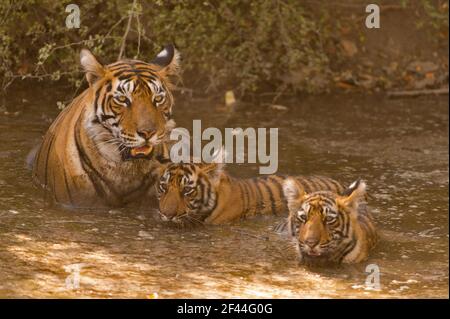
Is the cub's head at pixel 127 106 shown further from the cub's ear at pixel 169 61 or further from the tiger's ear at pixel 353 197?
the tiger's ear at pixel 353 197

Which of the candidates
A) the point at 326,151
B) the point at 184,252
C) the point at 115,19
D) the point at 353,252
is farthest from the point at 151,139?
the point at 115,19

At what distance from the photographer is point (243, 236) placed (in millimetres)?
6008

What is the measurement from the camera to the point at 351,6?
1089cm

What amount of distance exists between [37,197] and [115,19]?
289 centimetres

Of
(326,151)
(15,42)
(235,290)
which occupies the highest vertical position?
(15,42)

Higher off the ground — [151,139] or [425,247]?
[151,139]

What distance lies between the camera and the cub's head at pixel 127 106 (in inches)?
241

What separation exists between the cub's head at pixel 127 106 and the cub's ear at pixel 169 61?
1.6 inches

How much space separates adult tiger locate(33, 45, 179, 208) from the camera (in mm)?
6223

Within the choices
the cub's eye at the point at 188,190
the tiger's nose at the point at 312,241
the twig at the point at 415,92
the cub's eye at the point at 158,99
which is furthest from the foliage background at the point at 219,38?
the tiger's nose at the point at 312,241

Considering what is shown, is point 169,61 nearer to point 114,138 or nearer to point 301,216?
point 114,138

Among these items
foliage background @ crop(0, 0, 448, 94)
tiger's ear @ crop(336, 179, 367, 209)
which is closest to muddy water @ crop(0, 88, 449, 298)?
tiger's ear @ crop(336, 179, 367, 209)

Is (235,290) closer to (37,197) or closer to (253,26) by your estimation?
(37,197)

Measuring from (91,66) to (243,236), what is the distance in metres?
1.48
